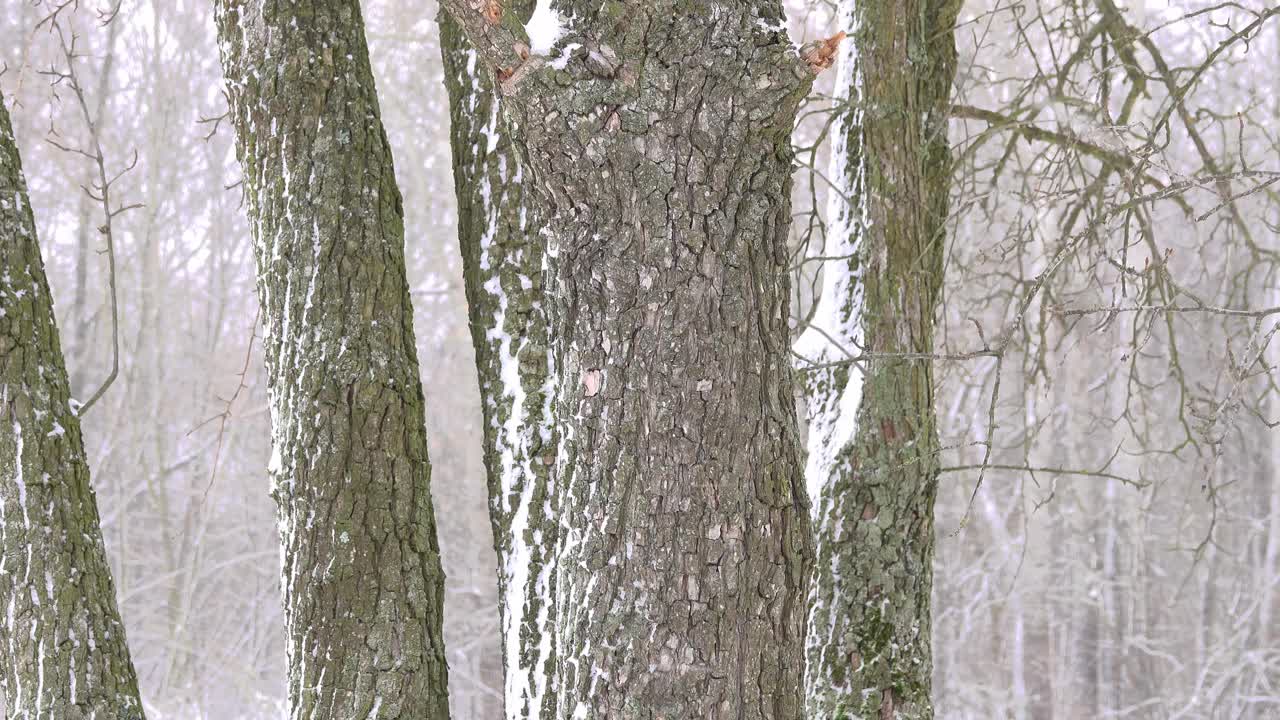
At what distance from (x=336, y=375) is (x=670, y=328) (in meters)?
1.14

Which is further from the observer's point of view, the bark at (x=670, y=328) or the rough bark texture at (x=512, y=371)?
the rough bark texture at (x=512, y=371)

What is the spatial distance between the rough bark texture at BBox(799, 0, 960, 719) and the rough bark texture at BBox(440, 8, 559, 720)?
1014 mm

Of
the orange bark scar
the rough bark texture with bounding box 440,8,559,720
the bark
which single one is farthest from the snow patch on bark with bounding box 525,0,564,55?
the rough bark texture with bounding box 440,8,559,720

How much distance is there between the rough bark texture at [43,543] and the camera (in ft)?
8.93

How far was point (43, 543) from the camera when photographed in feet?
8.97

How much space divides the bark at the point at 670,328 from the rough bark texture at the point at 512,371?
1.95 ft

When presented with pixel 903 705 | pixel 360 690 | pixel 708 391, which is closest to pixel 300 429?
pixel 360 690

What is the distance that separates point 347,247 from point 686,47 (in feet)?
3.98

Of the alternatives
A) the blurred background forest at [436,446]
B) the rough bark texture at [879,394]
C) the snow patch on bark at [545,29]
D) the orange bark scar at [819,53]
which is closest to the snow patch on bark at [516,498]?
the snow patch on bark at [545,29]

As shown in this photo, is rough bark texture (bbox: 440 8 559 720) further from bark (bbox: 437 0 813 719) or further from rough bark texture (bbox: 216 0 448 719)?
bark (bbox: 437 0 813 719)

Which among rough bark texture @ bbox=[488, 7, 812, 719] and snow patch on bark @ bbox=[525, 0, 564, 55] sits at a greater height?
snow patch on bark @ bbox=[525, 0, 564, 55]

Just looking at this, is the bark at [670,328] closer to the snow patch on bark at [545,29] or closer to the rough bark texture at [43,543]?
the snow patch on bark at [545,29]

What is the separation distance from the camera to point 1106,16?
411cm

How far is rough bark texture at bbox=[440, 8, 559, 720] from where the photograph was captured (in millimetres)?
2430
